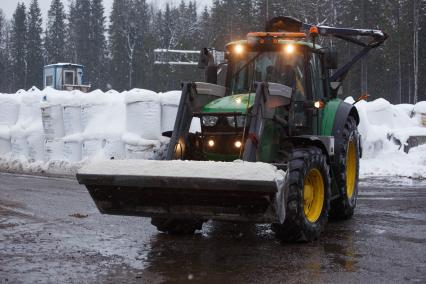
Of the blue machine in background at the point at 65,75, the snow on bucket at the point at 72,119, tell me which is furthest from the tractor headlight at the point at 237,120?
the blue machine in background at the point at 65,75

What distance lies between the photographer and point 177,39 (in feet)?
238

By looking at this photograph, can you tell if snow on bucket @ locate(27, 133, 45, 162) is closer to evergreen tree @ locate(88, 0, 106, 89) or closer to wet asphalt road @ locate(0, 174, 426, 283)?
wet asphalt road @ locate(0, 174, 426, 283)

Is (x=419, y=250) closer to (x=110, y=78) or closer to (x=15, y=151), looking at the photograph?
(x=15, y=151)

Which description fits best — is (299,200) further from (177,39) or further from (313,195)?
(177,39)

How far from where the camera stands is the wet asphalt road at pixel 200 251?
5465 mm

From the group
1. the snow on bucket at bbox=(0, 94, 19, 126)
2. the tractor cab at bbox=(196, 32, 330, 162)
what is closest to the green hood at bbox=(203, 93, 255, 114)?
the tractor cab at bbox=(196, 32, 330, 162)

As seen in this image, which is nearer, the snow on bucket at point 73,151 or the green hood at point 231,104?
the green hood at point 231,104

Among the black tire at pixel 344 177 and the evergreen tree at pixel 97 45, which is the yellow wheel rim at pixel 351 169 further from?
the evergreen tree at pixel 97 45

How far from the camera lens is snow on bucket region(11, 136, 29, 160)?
55.3 feet

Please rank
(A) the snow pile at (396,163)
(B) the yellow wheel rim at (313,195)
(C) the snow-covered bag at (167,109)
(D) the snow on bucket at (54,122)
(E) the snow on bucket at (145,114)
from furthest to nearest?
1. (D) the snow on bucket at (54,122)
2. (A) the snow pile at (396,163)
3. (C) the snow-covered bag at (167,109)
4. (E) the snow on bucket at (145,114)
5. (B) the yellow wheel rim at (313,195)

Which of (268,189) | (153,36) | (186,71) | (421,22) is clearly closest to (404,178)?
(268,189)

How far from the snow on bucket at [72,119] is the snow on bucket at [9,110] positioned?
8.37 ft

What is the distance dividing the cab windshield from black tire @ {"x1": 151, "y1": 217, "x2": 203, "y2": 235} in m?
1.73

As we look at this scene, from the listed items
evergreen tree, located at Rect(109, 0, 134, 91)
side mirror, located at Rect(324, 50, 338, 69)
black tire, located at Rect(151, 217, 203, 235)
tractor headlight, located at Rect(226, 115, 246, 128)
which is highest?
evergreen tree, located at Rect(109, 0, 134, 91)
